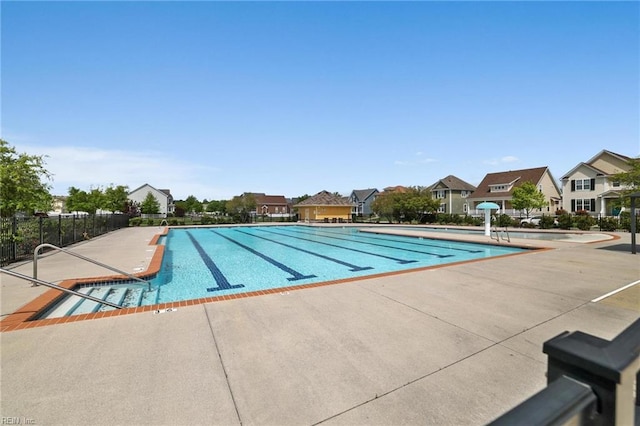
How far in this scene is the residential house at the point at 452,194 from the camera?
43.2 meters

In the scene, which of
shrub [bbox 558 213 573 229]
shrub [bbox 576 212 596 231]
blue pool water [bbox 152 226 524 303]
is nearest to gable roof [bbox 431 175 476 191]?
shrub [bbox 558 213 573 229]

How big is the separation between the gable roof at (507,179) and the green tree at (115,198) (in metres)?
47.1

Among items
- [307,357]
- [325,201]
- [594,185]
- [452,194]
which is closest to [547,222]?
[594,185]

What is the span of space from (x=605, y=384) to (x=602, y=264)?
10150 mm

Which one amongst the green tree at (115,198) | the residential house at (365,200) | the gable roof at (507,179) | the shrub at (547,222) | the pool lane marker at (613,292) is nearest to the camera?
the pool lane marker at (613,292)

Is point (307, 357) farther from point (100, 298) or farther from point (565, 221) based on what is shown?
point (565, 221)

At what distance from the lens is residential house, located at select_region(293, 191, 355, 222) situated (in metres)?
38.2

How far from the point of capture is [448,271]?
7258 millimetres

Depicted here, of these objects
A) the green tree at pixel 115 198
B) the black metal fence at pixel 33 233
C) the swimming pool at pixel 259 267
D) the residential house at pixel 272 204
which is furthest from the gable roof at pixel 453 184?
the green tree at pixel 115 198

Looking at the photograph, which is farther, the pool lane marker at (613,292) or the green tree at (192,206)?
the green tree at (192,206)

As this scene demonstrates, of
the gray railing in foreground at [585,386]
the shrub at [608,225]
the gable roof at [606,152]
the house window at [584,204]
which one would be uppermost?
the gable roof at [606,152]

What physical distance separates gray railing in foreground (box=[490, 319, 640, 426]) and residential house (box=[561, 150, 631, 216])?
3988 cm

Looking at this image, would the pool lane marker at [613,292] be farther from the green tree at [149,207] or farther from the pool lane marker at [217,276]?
the green tree at [149,207]

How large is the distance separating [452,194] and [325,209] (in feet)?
64.2
